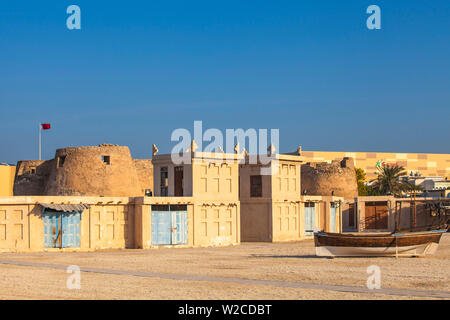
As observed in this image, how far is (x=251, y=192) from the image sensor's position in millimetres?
38656

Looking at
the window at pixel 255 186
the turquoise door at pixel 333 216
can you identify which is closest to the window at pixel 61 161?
the window at pixel 255 186

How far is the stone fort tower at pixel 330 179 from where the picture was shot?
6331 cm

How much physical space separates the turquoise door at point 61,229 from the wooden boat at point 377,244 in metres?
11.1

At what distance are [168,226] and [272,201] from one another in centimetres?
682

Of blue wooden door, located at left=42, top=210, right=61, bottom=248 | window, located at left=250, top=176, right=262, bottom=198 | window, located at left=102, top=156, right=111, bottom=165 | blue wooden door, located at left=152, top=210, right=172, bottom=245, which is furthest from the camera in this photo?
window, located at left=102, top=156, right=111, bottom=165

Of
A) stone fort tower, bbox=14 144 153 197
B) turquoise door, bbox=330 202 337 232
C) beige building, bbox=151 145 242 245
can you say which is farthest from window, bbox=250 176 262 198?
stone fort tower, bbox=14 144 153 197

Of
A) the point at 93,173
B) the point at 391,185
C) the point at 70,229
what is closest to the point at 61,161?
the point at 93,173

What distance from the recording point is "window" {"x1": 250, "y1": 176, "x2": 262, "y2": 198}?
126 ft

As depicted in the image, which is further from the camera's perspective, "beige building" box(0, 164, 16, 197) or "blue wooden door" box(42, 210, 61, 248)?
"beige building" box(0, 164, 16, 197)

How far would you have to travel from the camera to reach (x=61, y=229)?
30.3 meters

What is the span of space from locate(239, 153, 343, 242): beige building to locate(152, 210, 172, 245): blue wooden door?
21.3 feet

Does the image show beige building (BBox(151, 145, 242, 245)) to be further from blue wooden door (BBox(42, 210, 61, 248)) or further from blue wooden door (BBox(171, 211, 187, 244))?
blue wooden door (BBox(42, 210, 61, 248))
